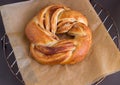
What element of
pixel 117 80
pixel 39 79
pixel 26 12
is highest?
pixel 26 12

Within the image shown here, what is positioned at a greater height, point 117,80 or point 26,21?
point 26,21

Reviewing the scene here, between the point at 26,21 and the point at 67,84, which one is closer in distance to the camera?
the point at 67,84

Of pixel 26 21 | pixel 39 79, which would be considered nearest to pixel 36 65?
pixel 39 79

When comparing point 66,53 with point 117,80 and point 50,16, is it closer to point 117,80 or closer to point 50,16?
point 50,16
